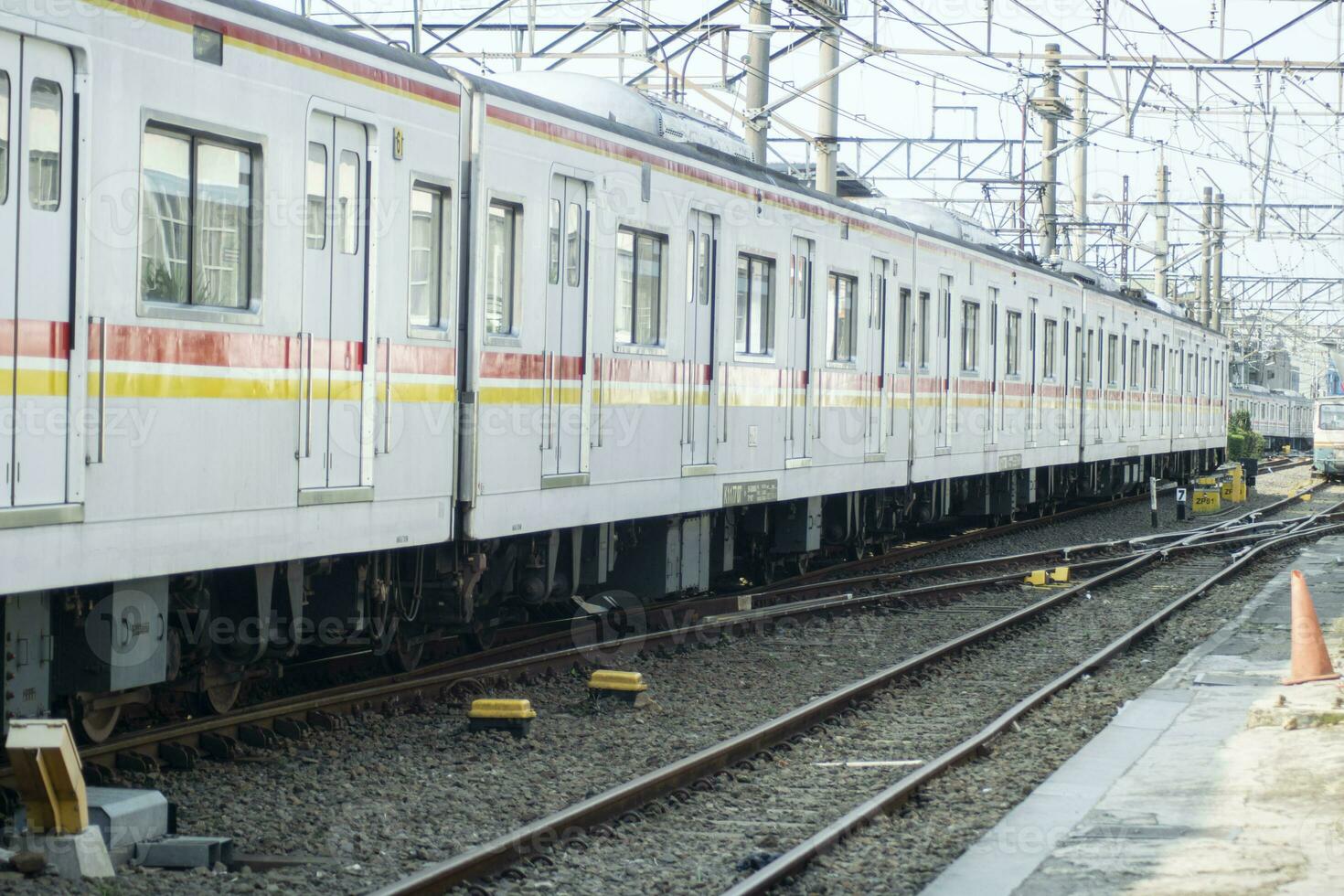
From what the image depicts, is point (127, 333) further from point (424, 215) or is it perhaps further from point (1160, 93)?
point (1160, 93)

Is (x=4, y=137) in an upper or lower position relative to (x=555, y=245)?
lower

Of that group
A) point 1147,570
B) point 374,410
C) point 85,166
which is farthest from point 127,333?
point 1147,570

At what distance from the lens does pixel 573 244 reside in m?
10.3

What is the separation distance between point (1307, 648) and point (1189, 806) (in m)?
3.88

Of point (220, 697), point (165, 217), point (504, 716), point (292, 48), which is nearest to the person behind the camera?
point (165, 217)

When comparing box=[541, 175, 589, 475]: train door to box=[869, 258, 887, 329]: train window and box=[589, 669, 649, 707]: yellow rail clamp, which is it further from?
box=[869, 258, 887, 329]: train window

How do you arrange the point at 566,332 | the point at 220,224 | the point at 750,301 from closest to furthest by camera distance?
1. the point at 220,224
2. the point at 566,332
3. the point at 750,301

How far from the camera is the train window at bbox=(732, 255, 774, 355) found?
12953mm

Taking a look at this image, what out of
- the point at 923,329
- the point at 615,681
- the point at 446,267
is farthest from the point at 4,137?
the point at 923,329

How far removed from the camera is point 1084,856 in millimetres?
6262

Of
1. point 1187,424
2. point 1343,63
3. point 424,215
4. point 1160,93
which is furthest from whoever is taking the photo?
point 1187,424

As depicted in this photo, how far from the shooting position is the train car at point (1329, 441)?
39.6 metres

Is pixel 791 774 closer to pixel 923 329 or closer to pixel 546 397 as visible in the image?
pixel 546 397

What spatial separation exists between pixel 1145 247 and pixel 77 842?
3372 centimetres
